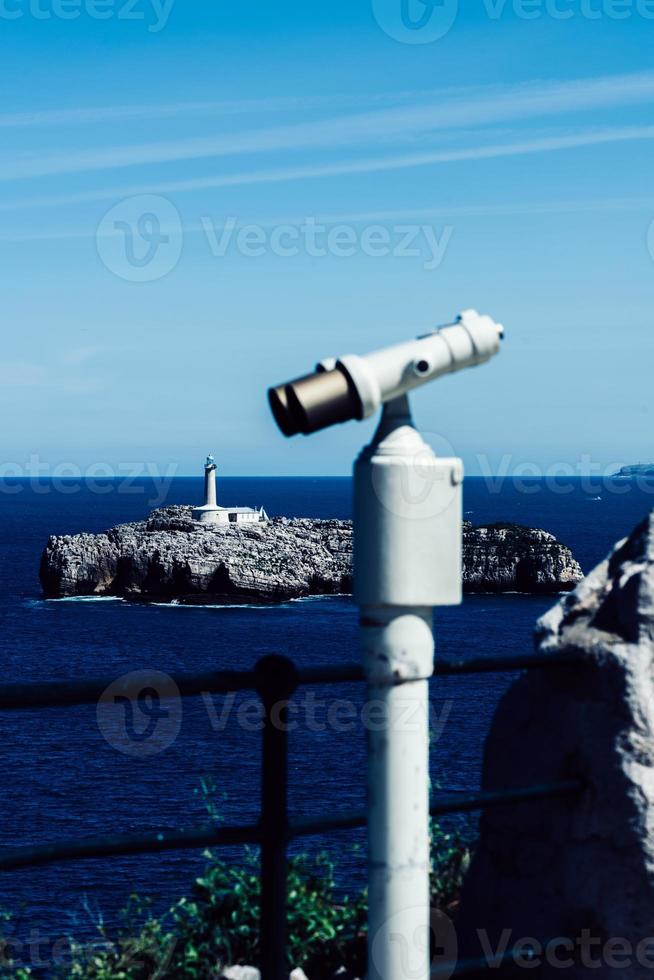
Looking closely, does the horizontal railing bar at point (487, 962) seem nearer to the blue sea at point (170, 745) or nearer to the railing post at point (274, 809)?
the railing post at point (274, 809)

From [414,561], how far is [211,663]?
219ft

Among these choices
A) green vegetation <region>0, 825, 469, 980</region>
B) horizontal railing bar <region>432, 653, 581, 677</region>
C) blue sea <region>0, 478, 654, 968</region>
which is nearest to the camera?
horizontal railing bar <region>432, 653, 581, 677</region>

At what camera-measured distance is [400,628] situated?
3.24 m

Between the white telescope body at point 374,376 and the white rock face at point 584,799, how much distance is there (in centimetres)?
101

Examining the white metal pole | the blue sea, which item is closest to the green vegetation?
the blue sea

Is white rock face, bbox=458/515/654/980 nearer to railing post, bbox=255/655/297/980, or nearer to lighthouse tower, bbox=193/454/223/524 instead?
railing post, bbox=255/655/297/980

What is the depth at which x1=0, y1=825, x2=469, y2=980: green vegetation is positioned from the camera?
13.1 ft

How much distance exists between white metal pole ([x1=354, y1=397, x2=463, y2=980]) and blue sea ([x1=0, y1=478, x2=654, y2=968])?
1.60 metres

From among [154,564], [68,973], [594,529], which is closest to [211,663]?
[154,564]

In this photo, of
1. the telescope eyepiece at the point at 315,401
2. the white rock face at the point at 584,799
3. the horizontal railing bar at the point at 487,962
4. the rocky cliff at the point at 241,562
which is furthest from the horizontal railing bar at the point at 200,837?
the rocky cliff at the point at 241,562

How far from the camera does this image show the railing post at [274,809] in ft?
11.2

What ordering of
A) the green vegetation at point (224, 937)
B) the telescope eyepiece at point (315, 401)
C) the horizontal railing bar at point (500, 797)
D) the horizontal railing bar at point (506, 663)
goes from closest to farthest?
the telescope eyepiece at point (315, 401) → the horizontal railing bar at point (500, 797) → the horizontal railing bar at point (506, 663) → the green vegetation at point (224, 937)

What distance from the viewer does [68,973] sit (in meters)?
4.14

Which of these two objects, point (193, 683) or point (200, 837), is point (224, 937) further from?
point (193, 683)
